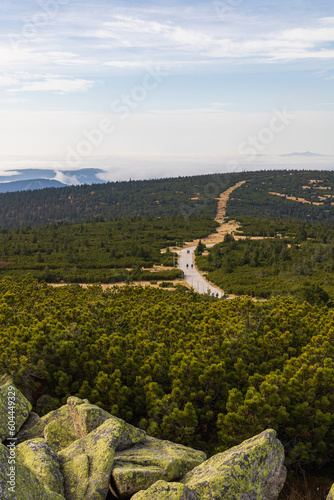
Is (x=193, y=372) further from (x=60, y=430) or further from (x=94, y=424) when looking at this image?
(x=60, y=430)

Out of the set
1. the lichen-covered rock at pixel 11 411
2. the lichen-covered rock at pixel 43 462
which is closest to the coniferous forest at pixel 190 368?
the lichen-covered rock at pixel 11 411

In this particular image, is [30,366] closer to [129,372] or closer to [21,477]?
[129,372]

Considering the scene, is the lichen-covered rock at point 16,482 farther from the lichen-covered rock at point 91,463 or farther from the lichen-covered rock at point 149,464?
the lichen-covered rock at point 149,464

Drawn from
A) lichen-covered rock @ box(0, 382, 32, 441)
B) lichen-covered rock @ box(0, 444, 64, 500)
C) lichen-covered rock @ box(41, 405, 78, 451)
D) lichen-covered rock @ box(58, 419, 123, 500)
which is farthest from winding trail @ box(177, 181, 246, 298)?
lichen-covered rock @ box(0, 444, 64, 500)

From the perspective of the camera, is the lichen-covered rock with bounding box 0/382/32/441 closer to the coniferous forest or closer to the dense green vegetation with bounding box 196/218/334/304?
the coniferous forest

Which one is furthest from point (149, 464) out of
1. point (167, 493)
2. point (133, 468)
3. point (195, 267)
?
point (195, 267)
